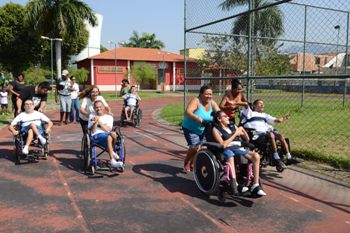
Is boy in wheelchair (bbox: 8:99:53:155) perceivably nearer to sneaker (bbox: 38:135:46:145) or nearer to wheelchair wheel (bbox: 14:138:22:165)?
sneaker (bbox: 38:135:46:145)

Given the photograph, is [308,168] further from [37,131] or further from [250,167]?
[37,131]

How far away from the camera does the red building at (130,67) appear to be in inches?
1683

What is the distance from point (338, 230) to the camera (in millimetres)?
4008

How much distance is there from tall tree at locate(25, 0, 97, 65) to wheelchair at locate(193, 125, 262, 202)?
1204 inches

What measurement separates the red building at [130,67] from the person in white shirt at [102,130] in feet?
112

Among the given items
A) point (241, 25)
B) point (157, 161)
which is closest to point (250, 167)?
point (157, 161)

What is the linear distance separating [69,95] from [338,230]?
10046 millimetres

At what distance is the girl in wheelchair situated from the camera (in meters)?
4.67

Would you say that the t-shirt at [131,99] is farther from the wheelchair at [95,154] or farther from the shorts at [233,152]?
the shorts at [233,152]

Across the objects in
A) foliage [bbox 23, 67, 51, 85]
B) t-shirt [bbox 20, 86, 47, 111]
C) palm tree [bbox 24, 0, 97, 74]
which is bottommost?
t-shirt [bbox 20, 86, 47, 111]

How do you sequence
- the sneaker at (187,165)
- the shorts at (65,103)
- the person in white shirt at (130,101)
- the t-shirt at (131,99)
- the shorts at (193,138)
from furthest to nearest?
the shorts at (65,103) < the t-shirt at (131,99) < the person in white shirt at (130,101) < the sneaker at (187,165) < the shorts at (193,138)

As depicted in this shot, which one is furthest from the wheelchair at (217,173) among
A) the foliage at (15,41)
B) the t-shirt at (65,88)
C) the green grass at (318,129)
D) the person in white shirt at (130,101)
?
the foliage at (15,41)

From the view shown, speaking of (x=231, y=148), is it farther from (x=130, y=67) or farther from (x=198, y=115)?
(x=130, y=67)

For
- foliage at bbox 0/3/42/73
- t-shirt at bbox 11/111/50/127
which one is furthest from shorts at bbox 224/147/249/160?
foliage at bbox 0/3/42/73
